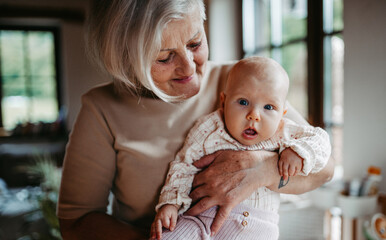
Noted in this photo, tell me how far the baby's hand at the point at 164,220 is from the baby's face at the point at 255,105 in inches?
11.5

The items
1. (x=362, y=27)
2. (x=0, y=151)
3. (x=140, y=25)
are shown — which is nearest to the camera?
(x=140, y=25)

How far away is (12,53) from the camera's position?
6.62m

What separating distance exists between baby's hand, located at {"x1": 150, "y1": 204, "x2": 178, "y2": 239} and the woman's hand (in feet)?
0.19

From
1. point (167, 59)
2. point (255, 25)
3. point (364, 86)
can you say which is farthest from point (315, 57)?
point (167, 59)

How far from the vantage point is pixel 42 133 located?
261 inches

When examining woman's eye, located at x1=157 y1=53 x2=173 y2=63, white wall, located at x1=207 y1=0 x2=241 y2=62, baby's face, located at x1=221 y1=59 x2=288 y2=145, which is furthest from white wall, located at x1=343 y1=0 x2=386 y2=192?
white wall, located at x1=207 y1=0 x2=241 y2=62

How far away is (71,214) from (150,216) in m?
0.26

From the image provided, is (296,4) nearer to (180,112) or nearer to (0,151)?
(180,112)

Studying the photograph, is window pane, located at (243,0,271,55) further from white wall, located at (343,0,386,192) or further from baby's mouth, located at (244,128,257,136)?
baby's mouth, located at (244,128,257,136)

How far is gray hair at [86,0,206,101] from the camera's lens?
887 millimetres

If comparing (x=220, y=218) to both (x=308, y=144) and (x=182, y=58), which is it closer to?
(x=308, y=144)

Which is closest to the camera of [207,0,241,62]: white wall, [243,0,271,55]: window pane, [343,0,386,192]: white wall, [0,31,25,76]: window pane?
[343,0,386,192]: white wall

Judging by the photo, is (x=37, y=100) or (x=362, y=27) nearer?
(x=362, y=27)

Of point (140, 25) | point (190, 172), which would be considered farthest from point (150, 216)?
point (140, 25)
